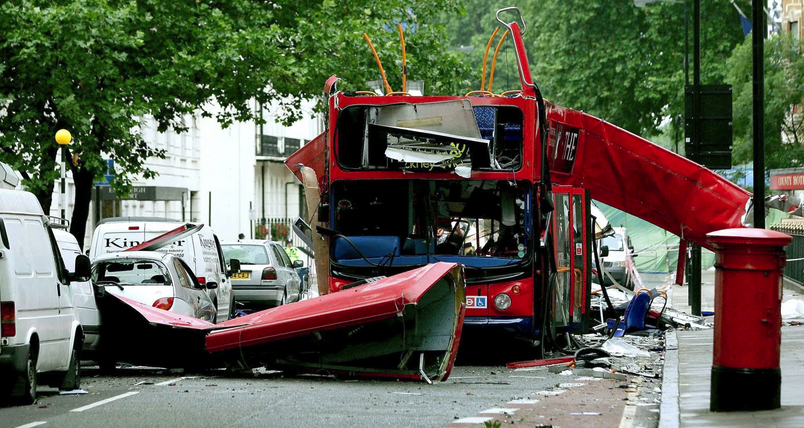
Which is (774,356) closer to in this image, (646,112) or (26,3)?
(26,3)

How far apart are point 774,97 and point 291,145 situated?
3533 cm

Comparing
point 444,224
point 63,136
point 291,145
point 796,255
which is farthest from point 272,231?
point 444,224

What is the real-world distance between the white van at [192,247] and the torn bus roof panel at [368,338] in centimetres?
810

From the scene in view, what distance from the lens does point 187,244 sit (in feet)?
74.6

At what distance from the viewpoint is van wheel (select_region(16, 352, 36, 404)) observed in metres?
11.6

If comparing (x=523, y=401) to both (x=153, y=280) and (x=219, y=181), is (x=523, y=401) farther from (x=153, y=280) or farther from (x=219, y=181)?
(x=219, y=181)

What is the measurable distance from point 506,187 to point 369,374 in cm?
307

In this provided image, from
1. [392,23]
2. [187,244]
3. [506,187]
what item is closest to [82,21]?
[187,244]

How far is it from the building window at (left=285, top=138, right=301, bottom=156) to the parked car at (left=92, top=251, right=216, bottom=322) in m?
51.7

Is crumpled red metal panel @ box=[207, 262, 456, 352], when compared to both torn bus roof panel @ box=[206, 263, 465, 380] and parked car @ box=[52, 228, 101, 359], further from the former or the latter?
parked car @ box=[52, 228, 101, 359]

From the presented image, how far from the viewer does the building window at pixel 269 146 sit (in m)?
67.4

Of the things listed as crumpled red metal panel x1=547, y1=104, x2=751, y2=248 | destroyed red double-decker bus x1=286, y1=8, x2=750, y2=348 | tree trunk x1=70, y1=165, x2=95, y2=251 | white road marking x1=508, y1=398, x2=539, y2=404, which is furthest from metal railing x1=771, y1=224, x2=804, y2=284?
white road marking x1=508, y1=398, x2=539, y2=404

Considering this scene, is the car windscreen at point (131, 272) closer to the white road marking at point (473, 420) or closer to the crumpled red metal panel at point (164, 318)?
the crumpled red metal panel at point (164, 318)

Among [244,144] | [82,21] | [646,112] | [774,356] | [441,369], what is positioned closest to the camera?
[774,356]
